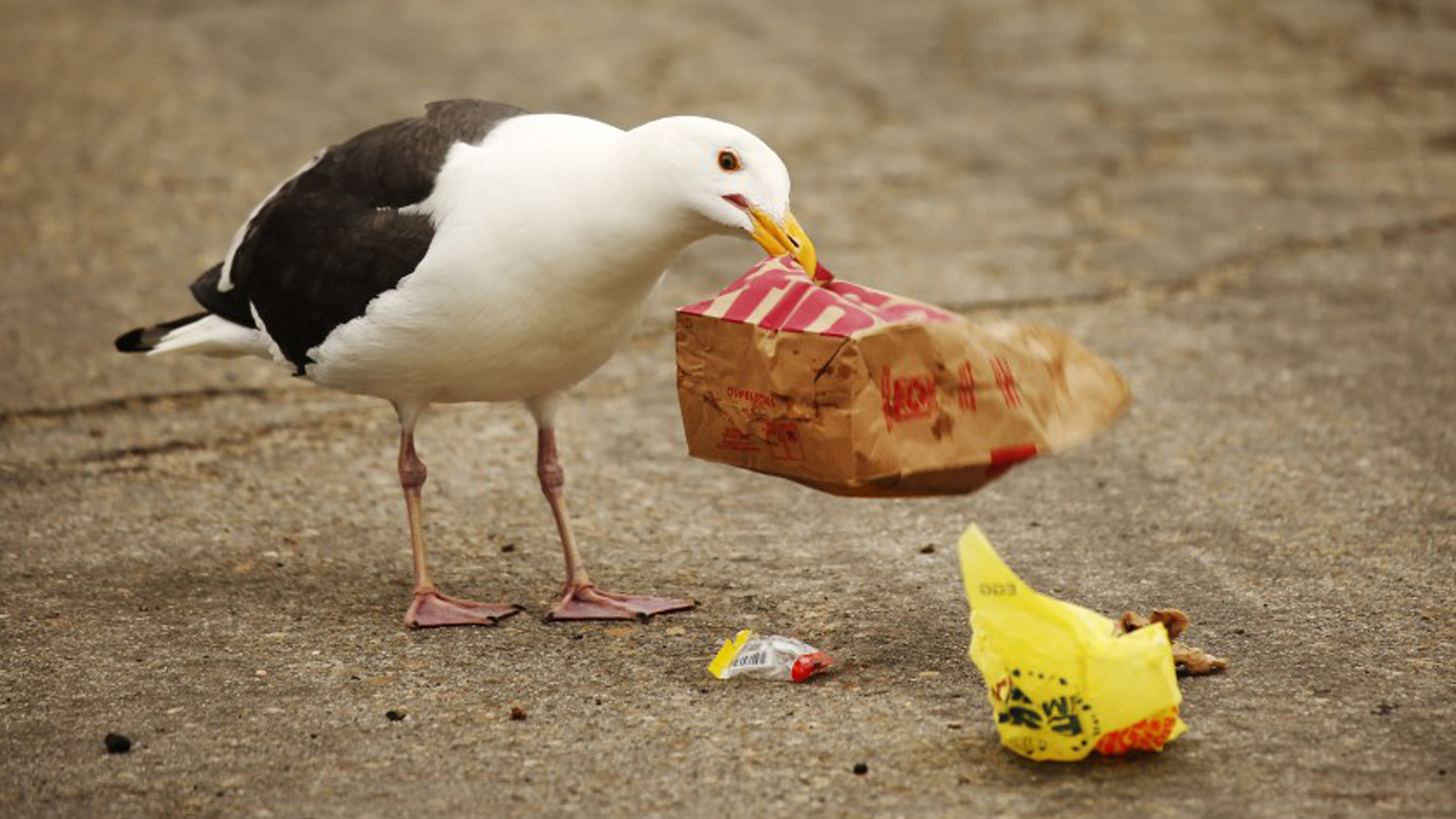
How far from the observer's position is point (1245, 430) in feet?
18.7

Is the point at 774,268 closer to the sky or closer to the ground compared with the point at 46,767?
closer to the sky

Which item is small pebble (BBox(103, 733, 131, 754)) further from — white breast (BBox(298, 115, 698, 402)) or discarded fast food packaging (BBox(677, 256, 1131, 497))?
discarded fast food packaging (BBox(677, 256, 1131, 497))

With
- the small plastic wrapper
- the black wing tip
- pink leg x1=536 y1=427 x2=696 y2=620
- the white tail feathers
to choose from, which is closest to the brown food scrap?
the small plastic wrapper

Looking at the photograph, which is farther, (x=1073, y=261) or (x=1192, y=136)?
(x=1192, y=136)

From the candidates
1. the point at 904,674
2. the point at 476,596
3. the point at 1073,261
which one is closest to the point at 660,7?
the point at 1073,261

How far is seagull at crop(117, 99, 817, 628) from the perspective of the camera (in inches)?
157

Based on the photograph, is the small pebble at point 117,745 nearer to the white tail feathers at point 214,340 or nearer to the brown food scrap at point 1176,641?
the white tail feathers at point 214,340

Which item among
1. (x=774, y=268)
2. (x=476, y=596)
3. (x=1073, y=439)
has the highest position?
(x=774, y=268)

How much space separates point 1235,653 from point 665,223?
1.54 m

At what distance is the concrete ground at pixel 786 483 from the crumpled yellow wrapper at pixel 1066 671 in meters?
0.09

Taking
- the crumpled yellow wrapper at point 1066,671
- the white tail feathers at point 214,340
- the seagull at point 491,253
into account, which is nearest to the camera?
the crumpled yellow wrapper at point 1066,671

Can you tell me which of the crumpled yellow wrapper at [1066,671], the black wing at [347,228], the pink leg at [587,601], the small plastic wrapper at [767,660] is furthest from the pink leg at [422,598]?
the crumpled yellow wrapper at [1066,671]

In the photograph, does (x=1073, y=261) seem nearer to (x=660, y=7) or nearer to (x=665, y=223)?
(x=665, y=223)

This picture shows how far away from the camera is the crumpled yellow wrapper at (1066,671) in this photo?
11.2 ft
